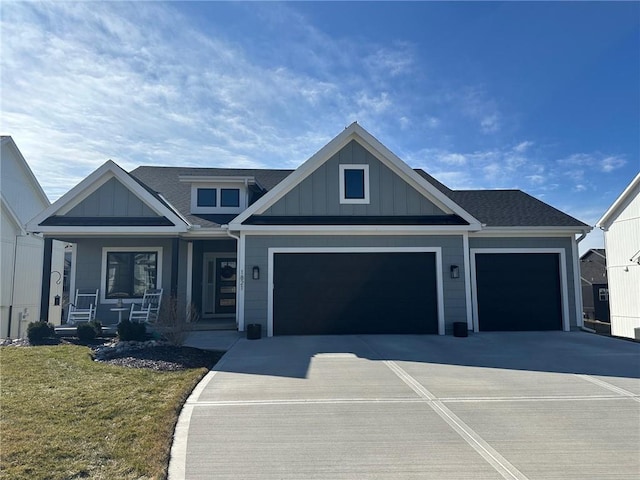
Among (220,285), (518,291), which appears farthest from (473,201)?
(220,285)

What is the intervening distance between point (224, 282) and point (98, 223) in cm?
463

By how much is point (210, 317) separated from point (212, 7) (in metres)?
9.46

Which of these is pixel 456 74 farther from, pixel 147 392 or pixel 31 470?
pixel 31 470

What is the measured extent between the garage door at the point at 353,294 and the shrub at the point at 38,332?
5.79m

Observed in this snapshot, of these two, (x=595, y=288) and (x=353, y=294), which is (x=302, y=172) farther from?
(x=595, y=288)

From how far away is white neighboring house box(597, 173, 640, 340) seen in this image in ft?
58.7

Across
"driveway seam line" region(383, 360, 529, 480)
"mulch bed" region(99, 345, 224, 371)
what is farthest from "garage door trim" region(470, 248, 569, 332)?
"mulch bed" region(99, 345, 224, 371)

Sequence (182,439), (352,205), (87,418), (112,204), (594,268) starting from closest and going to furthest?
(182,439)
(87,418)
(352,205)
(112,204)
(594,268)

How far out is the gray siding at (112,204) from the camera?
11.8 meters

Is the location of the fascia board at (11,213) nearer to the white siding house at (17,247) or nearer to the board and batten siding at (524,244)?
the white siding house at (17,247)

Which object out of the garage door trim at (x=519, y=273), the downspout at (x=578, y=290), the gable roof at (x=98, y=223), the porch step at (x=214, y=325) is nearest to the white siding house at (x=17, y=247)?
the gable roof at (x=98, y=223)

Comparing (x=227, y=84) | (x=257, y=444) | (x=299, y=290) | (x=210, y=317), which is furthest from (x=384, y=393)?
(x=210, y=317)

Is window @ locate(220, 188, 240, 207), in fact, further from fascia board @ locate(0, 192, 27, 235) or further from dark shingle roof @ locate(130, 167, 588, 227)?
fascia board @ locate(0, 192, 27, 235)

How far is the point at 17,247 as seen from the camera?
53.0 feet
